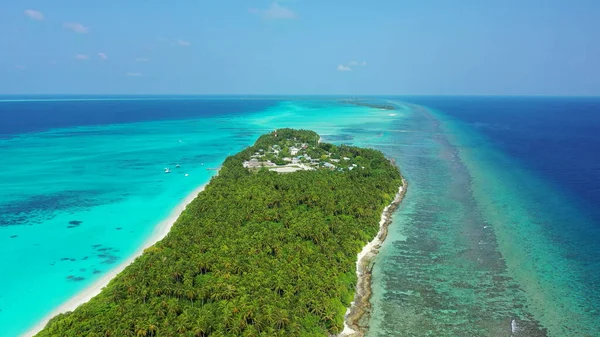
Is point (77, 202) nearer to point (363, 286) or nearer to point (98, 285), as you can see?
point (98, 285)

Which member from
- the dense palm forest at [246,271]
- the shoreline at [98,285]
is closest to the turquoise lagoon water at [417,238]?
the shoreline at [98,285]

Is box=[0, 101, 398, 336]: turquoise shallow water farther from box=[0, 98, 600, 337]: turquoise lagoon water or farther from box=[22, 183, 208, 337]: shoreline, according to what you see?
box=[22, 183, 208, 337]: shoreline

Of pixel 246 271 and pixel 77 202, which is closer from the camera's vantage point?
pixel 246 271

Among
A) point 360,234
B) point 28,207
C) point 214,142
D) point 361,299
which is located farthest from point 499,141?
point 28,207

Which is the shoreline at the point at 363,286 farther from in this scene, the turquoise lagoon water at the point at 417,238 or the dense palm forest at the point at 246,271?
the turquoise lagoon water at the point at 417,238

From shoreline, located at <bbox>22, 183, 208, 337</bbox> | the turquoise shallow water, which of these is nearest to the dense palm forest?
shoreline, located at <bbox>22, 183, 208, 337</bbox>

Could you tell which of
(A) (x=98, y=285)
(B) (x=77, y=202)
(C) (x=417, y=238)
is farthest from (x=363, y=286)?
(B) (x=77, y=202)

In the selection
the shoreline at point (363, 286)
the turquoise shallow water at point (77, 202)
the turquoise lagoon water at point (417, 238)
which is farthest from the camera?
the turquoise shallow water at point (77, 202)
